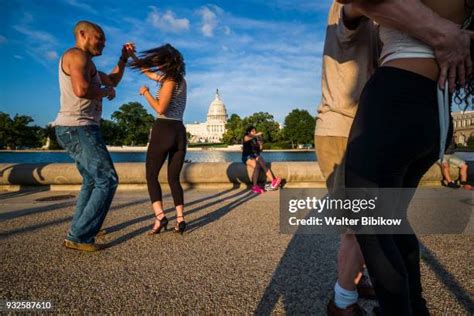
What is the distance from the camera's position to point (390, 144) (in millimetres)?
1197

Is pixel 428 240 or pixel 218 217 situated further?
pixel 218 217

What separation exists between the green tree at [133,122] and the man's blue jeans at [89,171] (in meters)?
95.5

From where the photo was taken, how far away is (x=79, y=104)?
2990 mm

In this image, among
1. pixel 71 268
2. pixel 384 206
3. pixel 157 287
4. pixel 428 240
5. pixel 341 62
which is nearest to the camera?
pixel 384 206

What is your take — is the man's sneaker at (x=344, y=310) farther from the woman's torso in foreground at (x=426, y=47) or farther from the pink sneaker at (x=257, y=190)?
the pink sneaker at (x=257, y=190)

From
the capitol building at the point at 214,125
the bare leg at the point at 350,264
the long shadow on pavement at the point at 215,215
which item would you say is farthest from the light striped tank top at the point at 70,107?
the capitol building at the point at 214,125

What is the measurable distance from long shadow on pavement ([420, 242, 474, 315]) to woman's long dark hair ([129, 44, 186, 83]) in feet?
10.7

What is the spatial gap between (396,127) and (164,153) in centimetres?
276

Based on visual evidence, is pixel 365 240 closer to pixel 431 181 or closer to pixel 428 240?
pixel 428 240

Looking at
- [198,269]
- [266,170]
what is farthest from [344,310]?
[266,170]

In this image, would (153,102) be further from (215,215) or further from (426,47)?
(426,47)

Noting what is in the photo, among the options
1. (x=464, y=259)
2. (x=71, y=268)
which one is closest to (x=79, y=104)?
(x=71, y=268)

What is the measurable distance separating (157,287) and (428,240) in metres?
2.95

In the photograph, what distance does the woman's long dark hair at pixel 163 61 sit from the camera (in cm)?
348
